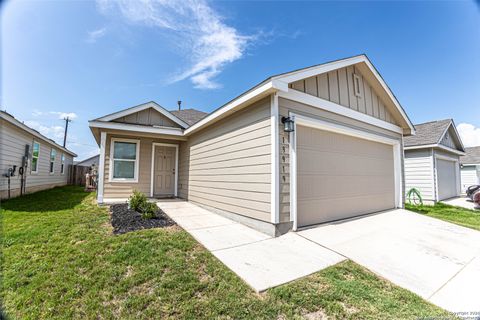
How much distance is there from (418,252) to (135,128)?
824 cm

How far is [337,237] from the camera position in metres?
4.06

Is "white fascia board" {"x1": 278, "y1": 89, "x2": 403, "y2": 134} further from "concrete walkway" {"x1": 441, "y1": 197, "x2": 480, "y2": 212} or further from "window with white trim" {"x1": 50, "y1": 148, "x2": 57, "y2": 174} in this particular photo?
"window with white trim" {"x1": 50, "y1": 148, "x2": 57, "y2": 174}

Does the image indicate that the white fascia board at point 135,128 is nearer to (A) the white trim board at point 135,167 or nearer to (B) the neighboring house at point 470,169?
(A) the white trim board at point 135,167

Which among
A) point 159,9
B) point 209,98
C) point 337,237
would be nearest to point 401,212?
point 337,237

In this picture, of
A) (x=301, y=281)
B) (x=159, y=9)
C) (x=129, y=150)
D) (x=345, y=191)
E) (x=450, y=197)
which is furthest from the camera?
(x=450, y=197)

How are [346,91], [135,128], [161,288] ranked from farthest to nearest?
[135,128], [346,91], [161,288]

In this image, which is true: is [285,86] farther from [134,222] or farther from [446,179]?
[446,179]

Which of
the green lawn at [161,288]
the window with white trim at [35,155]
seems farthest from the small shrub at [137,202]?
the window with white trim at [35,155]

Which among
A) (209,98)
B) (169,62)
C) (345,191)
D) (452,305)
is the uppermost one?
(209,98)

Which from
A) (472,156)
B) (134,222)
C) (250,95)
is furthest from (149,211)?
(472,156)

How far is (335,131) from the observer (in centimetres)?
523

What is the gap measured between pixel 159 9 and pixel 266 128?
3.74 metres

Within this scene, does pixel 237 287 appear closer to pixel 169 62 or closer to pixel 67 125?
pixel 169 62

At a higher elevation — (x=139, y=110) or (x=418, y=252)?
(x=139, y=110)
